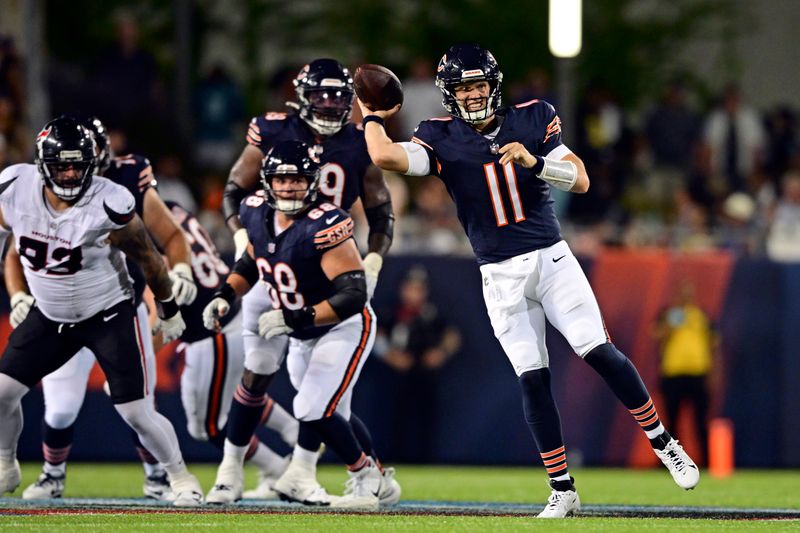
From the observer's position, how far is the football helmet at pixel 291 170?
698 cm

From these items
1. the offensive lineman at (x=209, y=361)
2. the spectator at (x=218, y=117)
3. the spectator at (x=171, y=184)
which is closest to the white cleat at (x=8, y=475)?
the offensive lineman at (x=209, y=361)

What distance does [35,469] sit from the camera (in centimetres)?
1083

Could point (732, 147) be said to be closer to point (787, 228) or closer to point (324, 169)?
point (787, 228)

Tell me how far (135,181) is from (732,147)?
8863mm

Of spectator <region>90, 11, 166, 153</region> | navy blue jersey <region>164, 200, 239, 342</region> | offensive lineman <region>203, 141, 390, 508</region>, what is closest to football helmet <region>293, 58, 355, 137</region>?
offensive lineman <region>203, 141, 390, 508</region>

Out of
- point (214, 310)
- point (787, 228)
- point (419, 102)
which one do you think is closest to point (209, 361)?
point (214, 310)

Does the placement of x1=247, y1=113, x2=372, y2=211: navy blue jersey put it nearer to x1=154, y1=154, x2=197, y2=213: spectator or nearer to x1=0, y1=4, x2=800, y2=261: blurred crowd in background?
x1=0, y1=4, x2=800, y2=261: blurred crowd in background

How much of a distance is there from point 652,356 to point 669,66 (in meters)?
7.71

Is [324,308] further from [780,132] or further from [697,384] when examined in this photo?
[780,132]

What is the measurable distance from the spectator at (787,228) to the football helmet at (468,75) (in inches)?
266

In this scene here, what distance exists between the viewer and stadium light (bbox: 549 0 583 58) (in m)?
13.3

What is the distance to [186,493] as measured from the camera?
23.5 feet

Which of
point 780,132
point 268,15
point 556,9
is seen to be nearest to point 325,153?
point 556,9

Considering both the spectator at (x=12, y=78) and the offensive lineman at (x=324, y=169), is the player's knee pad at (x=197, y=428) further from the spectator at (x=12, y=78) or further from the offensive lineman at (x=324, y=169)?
the spectator at (x=12, y=78)
